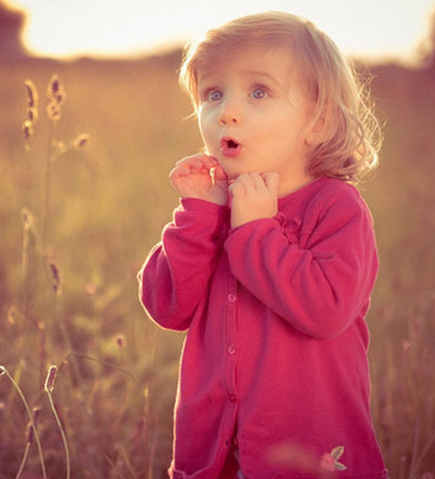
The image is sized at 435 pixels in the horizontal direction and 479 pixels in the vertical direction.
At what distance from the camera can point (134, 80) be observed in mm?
12336

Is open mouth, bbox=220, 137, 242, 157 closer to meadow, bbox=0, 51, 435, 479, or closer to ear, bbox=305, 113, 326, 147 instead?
ear, bbox=305, 113, 326, 147

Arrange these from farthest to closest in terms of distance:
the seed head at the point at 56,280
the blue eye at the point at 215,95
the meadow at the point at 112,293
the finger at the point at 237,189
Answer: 1. the meadow at the point at 112,293
2. the seed head at the point at 56,280
3. the blue eye at the point at 215,95
4. the finger at the point at 237,189

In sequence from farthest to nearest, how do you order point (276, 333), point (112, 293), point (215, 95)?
1. point (112, 293)
2. point (215, 95)
3. point (276, 333)

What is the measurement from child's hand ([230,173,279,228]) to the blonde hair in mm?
170

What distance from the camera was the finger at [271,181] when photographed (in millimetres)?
1652

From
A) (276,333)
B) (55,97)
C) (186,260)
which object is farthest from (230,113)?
(55,97)

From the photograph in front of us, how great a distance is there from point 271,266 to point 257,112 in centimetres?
35

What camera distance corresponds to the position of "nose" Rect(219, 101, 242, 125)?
1646mm

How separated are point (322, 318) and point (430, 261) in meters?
2.94

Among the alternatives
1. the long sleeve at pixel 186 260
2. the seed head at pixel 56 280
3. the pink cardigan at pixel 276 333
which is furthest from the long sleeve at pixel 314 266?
the seed head at pixel 56 280

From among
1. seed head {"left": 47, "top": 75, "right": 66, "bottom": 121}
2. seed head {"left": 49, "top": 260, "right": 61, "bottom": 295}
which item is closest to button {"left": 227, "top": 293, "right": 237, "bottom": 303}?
seed head {"left": 49, "top": 260, "right": 61, "bottom": 295}

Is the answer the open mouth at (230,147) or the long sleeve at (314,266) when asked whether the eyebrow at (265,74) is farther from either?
the long sleeve at (314,266)

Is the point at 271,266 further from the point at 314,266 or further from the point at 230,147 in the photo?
the point at 230,147

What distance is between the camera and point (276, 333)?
163 cm
